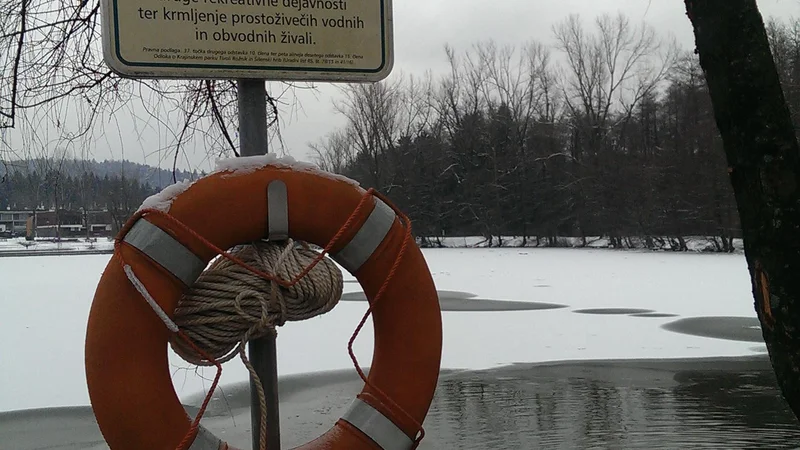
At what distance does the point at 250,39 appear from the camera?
1959 millimetres

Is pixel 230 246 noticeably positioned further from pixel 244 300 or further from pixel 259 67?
pixel 259 67

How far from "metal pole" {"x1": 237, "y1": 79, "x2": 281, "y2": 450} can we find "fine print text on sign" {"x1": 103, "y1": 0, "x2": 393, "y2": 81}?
3.7 inches

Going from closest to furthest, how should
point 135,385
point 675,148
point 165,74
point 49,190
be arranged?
1. point 135,385
2. point 165,74
3. point 49,190
4. point 675,148

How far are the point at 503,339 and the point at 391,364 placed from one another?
708 centimetres

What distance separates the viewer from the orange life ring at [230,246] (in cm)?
170

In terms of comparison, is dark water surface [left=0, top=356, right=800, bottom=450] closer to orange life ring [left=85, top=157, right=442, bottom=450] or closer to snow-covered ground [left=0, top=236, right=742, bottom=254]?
orange life ring [left=85, top=157, right=442, bottom=450]

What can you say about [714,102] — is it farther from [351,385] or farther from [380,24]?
[351,385]

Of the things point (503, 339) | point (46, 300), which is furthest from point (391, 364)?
point (46, 300)

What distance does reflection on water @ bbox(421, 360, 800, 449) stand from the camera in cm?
482

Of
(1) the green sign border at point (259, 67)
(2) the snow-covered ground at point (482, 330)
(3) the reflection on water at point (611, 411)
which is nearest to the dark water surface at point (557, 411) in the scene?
(3) the reflection on water at point (611, 411)

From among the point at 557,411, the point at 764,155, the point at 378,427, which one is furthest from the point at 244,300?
the point at 557,411

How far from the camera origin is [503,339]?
8852 mm

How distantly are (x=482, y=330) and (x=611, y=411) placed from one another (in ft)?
13.0

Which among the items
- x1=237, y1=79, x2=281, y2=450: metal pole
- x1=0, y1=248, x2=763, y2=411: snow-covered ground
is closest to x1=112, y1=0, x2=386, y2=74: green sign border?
x1=237, y1=79, x2=281, y2=450: metal pole
